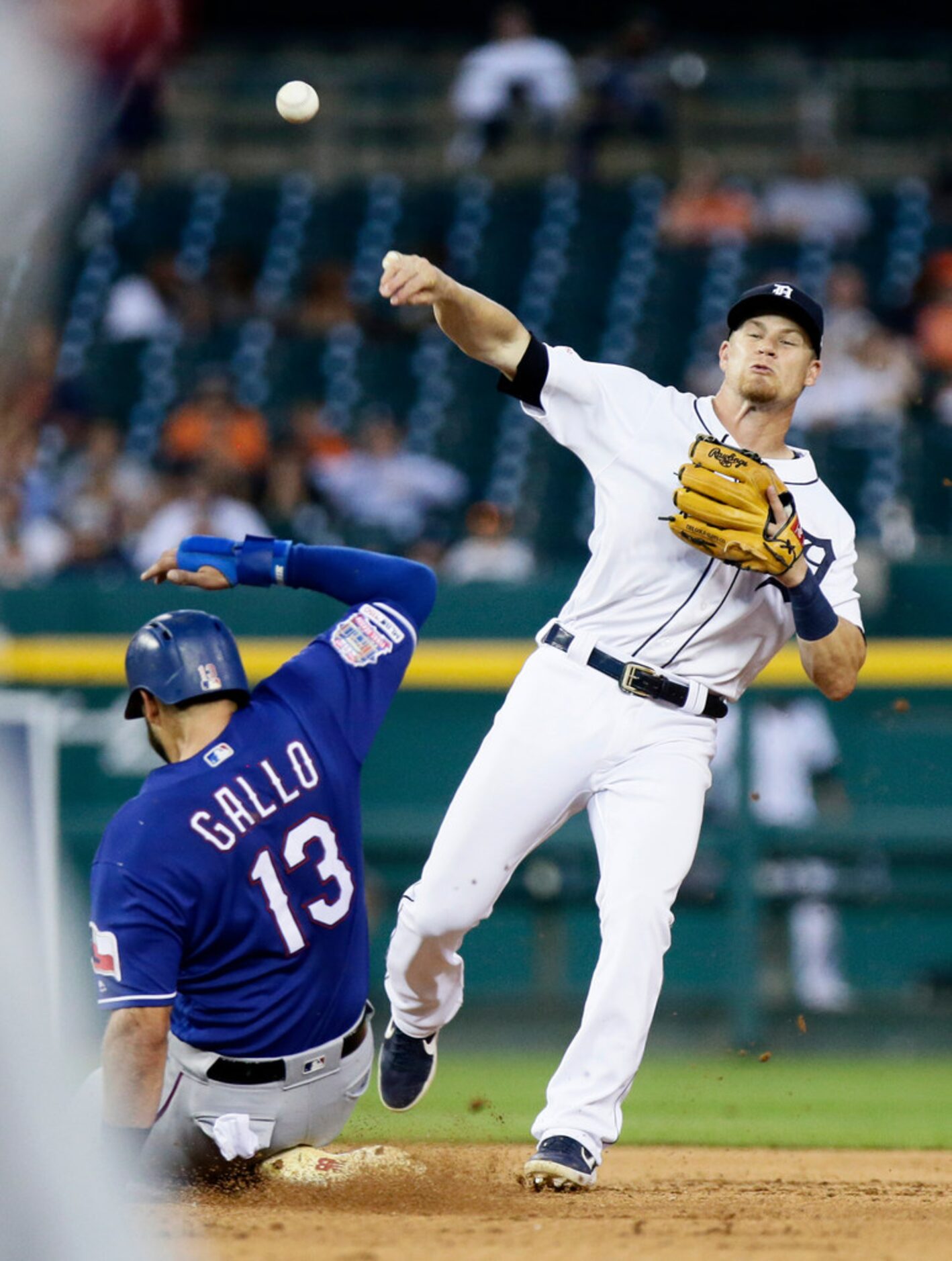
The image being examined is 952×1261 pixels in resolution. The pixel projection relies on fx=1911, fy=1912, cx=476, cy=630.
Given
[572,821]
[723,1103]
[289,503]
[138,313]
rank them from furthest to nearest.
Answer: [138,313] < [289,503] < [572,821] < [723,1103]

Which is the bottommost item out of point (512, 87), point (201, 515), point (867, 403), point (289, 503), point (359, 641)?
point (359, 641)

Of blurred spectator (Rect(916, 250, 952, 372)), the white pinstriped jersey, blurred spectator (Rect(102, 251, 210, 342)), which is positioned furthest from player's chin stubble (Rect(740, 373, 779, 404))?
blurred spectator (Rect(102, 251, 210, 342))

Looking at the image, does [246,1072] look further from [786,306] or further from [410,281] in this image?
[786,306]

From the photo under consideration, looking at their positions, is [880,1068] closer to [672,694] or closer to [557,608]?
[557,608]

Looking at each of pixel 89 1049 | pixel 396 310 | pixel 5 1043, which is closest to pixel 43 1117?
pixel 5 1043

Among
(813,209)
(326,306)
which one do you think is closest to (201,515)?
(326,306)

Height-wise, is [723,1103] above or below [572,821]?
below

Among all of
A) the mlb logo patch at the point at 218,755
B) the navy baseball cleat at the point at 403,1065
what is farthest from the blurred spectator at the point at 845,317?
the mlb logo patch at the point at 218,755

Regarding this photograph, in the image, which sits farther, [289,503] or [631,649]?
[289,503]
